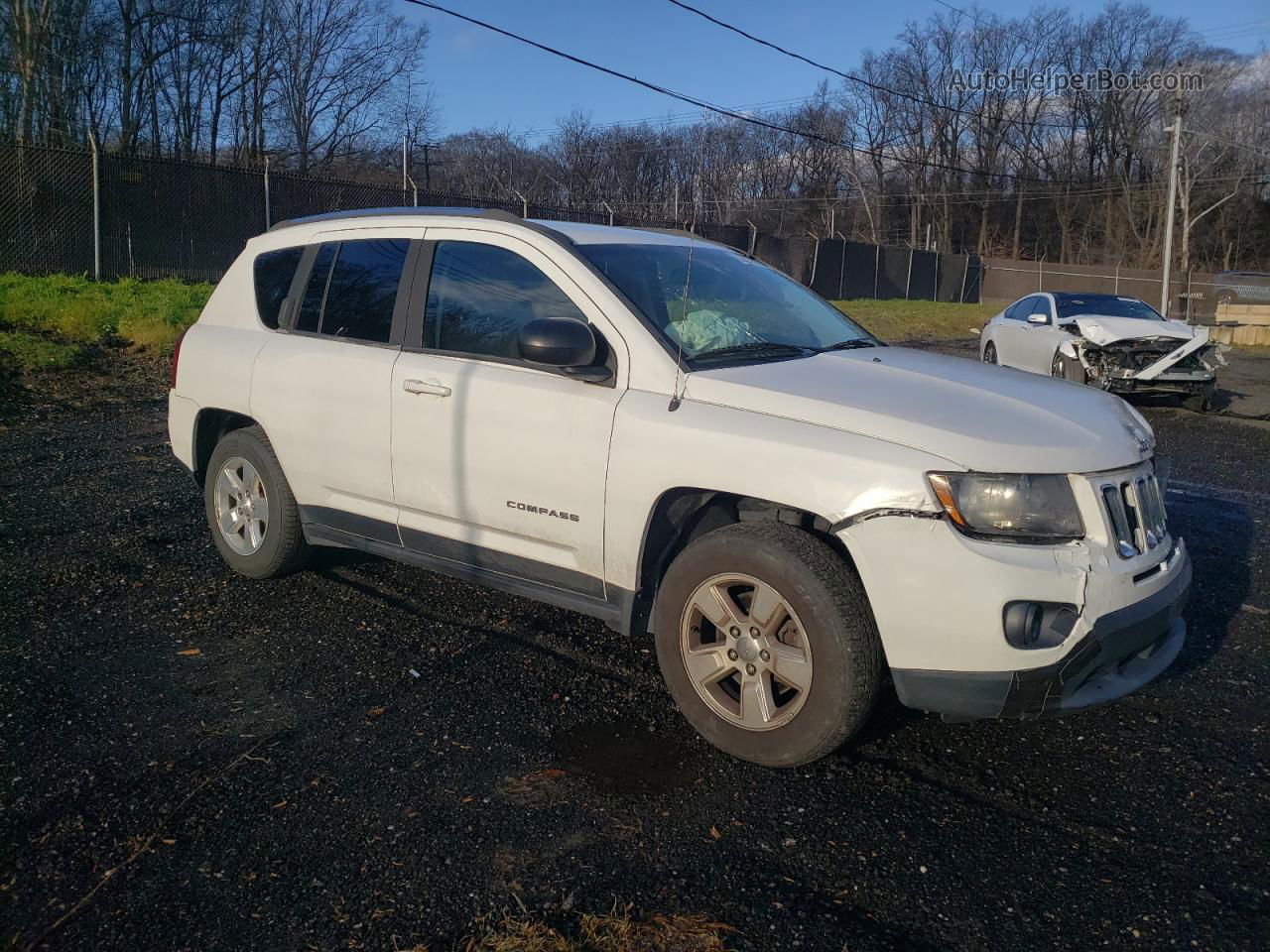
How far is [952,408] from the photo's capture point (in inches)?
136

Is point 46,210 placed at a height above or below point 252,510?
above

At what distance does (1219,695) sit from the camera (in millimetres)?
4137

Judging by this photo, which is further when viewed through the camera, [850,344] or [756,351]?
[850,344]

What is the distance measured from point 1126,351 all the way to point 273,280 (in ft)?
34.7

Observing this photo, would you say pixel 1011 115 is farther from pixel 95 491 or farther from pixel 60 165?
pixel 95 491

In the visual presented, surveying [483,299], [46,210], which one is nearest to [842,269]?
[46,210]

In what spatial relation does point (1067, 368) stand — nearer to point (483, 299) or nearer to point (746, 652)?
point (483, 299)

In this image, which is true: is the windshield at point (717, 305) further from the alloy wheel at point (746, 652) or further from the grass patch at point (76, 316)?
the grass patch at point (76, 316)

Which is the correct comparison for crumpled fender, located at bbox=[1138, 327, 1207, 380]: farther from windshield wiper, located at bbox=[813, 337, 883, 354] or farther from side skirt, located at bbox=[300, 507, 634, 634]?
side skirt, located at bbox=[300, 507, 634, 634]

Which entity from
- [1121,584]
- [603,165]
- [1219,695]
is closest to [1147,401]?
[1219,695]

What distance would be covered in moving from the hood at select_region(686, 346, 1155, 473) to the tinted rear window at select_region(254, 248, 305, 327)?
2.58 meters

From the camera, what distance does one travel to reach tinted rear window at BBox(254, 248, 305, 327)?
5227mm

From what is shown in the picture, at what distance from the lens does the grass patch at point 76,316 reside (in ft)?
37.0

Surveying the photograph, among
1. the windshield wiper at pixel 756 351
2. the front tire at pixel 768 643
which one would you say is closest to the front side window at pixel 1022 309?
the windshield wiper at pixel 756 351
